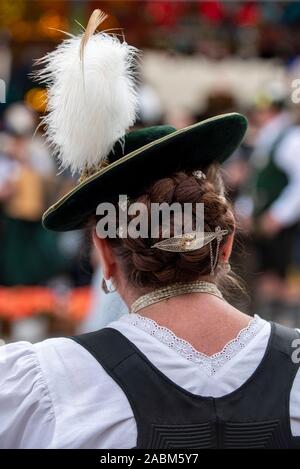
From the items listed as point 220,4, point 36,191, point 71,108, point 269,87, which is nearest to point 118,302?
point 71,108

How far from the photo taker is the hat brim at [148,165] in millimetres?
1912

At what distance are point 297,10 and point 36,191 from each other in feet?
15.9

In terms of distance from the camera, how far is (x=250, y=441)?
5.97ft

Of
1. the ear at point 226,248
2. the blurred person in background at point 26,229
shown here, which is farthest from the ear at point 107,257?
the blurred person in background at point 26,229

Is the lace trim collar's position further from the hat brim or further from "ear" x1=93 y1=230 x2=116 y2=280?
the hat brim

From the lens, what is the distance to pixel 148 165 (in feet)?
6.33

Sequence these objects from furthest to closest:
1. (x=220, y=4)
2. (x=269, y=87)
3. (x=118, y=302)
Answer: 1. (x=220, y=4)
2. (x=269, y=87)
3. (x=118, y=302)

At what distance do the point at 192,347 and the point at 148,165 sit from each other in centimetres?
39

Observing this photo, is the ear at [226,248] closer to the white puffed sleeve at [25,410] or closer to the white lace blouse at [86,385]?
the white lace blouse at [86,385]

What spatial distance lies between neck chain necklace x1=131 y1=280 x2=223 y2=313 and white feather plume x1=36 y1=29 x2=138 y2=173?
0.32 m

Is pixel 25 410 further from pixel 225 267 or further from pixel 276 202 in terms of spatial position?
pixel 276 202

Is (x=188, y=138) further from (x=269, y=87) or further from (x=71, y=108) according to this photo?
(x=269, y=87)

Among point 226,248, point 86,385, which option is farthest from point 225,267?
point 86,385

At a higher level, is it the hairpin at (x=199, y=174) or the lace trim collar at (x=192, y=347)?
the hairpin at (x=199, y=174)
